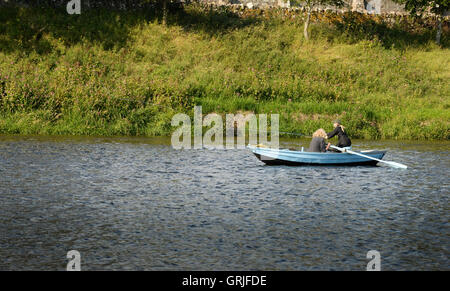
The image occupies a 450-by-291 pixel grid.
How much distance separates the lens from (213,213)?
15.8 metres

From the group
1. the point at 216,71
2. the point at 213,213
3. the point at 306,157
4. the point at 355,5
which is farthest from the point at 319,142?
the point at 355,5

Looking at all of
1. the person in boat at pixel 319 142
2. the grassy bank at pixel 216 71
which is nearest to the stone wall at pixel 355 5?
the grassy bank at pixel 216 71

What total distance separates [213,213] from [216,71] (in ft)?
82.6

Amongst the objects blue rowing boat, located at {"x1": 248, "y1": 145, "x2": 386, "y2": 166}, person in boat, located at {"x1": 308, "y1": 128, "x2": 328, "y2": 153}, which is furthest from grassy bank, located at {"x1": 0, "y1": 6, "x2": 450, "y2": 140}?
Result: person in boat, located at {"x1": 308, "y1": 128, "x2": 328, "y2": 153}

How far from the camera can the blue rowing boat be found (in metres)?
23.9

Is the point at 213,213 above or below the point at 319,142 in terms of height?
below

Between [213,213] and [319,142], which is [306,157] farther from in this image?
[213,213]

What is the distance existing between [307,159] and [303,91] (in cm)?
1516

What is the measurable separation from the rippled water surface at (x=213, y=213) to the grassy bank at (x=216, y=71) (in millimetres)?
8460

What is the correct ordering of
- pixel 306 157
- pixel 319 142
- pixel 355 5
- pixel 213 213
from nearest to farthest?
pixel 213 213 < pixel 306 157 < pixel 319 142 < pixel 355 5

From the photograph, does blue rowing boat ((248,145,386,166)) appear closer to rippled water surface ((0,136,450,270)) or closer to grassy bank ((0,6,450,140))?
rippled water surface ((0,136,450,270))

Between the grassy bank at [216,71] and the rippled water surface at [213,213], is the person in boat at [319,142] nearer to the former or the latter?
the rippled water surface at [213,213]
